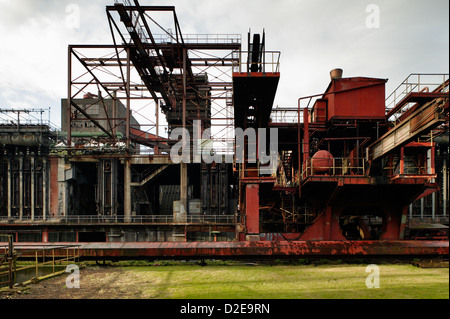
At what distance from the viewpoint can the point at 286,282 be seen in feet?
27.1

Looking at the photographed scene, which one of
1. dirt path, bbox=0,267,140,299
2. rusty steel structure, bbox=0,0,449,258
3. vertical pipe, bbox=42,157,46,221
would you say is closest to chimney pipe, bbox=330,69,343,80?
rusty steel structure, bbox=0,0,449,258

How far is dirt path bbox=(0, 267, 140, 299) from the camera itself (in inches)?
288

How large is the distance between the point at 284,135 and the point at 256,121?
299 centimetres

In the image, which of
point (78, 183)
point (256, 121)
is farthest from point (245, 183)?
point (78, 183)

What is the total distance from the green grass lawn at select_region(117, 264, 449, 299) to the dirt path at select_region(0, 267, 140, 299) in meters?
0.43

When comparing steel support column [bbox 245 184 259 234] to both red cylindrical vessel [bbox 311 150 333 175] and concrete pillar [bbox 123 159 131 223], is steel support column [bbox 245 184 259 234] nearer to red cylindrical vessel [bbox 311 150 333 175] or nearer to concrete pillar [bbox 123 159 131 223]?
red cylindrical vessel [bbox 311 150 333 175]

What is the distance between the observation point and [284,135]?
59.5 ft

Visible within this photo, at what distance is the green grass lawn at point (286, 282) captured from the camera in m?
6.95

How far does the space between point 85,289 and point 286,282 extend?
5621 millimetres
